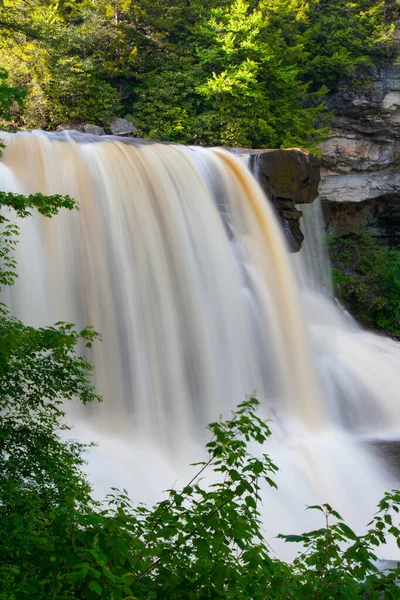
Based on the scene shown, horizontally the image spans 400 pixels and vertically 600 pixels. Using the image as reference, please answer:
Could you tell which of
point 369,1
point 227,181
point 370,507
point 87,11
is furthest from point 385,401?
point 369,1

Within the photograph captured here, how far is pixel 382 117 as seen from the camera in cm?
1867

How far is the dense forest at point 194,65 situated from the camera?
57.4ft

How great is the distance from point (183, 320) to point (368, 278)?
31.2ft

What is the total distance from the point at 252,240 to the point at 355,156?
7.34 m

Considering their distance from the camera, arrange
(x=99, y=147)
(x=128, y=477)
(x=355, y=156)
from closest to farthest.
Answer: (x=128, y=477), (x=99, y=147), (x=355, y=156)

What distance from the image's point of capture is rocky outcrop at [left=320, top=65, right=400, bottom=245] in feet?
60.8

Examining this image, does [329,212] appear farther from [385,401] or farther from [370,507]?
[370,507]

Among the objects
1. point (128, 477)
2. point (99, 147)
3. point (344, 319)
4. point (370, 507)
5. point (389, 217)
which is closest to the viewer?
point (128, 477)

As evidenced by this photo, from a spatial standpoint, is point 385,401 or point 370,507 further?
point 385,401

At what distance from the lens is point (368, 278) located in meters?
18.1

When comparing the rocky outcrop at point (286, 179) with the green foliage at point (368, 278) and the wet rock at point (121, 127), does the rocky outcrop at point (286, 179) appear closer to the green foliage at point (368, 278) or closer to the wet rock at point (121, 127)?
the green foliage at point (368, 278)

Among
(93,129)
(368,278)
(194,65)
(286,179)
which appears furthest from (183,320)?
(194,65)

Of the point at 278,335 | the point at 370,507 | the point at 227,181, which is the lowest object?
the point at 370,507

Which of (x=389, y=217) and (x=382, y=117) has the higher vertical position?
(x=382, y=117)
